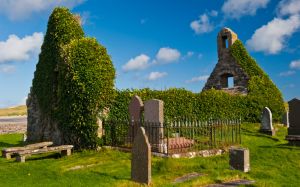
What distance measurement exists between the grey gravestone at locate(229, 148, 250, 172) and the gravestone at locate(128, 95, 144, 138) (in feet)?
17.2

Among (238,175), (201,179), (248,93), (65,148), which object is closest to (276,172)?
(238,175)

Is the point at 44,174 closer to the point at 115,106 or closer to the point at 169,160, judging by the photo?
the point at 169,160

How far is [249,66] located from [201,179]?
2376cm

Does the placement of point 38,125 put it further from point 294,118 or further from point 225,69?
point 225,69

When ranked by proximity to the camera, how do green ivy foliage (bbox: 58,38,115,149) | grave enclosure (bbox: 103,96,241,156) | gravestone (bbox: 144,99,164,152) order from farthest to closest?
green ivy foliage (bbox: 58,38,115,149) → gravestone (bbox: 144,99,164,152) → grave enclosure (bbox: 103,96,241,156)

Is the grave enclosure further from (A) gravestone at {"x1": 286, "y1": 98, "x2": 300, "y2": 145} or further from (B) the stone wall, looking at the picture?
(B) the stone wall

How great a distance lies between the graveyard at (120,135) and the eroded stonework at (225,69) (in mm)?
5575

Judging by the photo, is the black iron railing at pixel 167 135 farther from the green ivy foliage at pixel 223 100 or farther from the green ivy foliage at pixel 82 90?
the green ivy foliage at pixel 82 90

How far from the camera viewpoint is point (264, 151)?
1609 centimetres

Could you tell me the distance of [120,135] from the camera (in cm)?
1742

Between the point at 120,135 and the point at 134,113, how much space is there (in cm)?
130

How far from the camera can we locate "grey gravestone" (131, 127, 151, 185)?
1034cm

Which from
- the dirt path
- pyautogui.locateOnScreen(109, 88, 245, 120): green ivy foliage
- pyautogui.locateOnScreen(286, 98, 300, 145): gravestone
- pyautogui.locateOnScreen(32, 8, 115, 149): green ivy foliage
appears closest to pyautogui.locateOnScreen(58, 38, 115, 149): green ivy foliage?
pyautogui.locateOnScreen(32, 8, 115, 149): green ivy foliage

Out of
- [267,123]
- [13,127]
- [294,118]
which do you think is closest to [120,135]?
[294,118]
